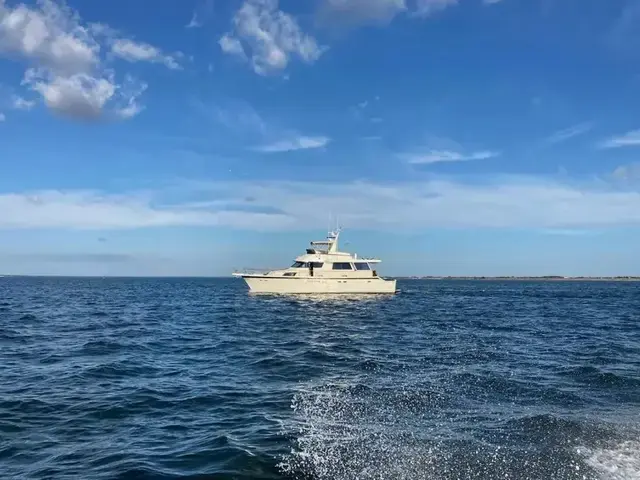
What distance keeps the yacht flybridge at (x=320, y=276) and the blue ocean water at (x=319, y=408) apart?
35830 millimetres

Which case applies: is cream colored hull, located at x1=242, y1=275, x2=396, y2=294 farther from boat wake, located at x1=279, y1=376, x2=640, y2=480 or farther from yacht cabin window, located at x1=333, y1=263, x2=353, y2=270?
boat wake, located at x1=279, y1=376, x2=640, y2=480

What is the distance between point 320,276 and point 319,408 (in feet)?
159

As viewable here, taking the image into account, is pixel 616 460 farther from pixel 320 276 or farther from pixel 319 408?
pixel 320 276

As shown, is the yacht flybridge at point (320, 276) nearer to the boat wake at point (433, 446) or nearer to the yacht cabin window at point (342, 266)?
the yacht cabin window at point (342, 266)

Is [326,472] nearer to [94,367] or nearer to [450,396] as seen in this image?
[450,396]

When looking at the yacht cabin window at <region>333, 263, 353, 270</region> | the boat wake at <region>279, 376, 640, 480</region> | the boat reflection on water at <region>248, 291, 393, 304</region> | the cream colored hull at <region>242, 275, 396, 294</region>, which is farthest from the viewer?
the yacht cabin window at <region>333, 263, 353, 270</region>

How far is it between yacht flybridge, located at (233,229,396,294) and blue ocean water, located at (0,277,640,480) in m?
35.8

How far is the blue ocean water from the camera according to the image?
27.2ft

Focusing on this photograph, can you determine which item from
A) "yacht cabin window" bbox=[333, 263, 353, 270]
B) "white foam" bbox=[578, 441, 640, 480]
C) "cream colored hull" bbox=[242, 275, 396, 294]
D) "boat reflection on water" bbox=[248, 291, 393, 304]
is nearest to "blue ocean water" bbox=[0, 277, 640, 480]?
"white foam" bbox=[578, 441, 640, 480]

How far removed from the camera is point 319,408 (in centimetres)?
1173

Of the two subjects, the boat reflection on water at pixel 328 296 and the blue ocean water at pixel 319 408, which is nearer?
the blue ocean water at pixel 319 408

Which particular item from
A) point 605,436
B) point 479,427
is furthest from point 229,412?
point 605,436

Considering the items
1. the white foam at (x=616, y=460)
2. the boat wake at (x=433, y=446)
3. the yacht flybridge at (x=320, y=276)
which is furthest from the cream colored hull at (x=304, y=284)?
the white foam at (x=616, y=460)

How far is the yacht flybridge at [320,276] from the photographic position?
196 feet
